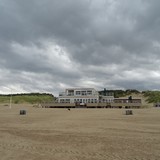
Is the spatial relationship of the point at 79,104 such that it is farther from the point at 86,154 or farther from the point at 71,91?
the point at 86,154

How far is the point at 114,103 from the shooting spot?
3150 inches

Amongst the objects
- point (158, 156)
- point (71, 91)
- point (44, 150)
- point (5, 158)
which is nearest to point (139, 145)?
point (158, 156)

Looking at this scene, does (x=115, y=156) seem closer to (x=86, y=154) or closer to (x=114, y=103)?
(x=86, y=154)

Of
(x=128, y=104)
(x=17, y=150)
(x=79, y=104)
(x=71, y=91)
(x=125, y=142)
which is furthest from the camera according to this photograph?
(x=71, y=91)

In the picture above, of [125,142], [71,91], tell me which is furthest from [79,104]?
[125,142]

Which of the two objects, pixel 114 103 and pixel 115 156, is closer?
pixel 115 156

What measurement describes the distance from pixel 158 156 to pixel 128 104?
72.3 metres

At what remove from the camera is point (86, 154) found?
823 centimetres

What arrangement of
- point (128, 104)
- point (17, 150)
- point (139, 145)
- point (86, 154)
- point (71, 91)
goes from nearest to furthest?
point (86, 154) < point (17, 150) < point (139, 145) < point (128, 104) < point (71, 91)

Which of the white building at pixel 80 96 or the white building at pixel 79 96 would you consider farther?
the white building at pixel 79 96

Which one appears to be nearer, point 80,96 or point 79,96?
point 80,96

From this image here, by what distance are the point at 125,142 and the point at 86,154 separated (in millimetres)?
2948

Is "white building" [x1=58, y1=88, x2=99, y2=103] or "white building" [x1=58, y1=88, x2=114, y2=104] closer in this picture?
"white building" [x1=58, y1=88, x2=114, y2=104]

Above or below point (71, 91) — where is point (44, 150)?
below
